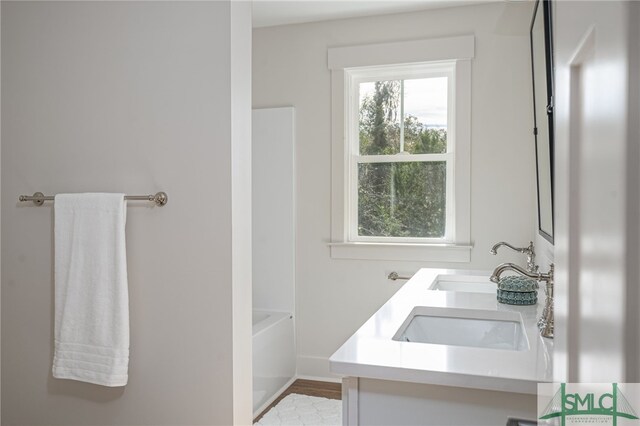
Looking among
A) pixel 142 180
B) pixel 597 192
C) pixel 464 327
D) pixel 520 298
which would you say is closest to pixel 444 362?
pixel 464 327

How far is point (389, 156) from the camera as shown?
11.0 ft

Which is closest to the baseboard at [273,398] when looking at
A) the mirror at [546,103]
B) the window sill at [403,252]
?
the window sill at [403,252]

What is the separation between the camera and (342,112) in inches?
131

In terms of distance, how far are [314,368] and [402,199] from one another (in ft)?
4.18

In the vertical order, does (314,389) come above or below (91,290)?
below

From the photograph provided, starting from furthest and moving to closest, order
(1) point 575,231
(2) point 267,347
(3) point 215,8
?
1. (2) point 267,347
2. (3) point 215,8
3. (1) point 575,231

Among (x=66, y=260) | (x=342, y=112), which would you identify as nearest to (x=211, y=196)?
(x=66, y=260)

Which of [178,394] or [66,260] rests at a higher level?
[66,260]

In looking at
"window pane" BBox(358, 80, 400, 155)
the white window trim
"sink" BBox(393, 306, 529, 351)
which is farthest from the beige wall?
"window pane" BBox(358, 80, 400, 155)

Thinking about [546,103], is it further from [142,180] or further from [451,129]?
[451,129]

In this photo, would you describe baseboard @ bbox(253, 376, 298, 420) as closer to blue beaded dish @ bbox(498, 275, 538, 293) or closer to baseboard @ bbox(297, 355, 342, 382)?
baseboard @ bbox(297, 355, 342, 382)

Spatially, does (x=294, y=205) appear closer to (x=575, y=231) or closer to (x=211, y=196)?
(x=211, y=196)

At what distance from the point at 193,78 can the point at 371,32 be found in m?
1.74

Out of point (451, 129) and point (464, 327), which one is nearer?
point (464, 327)
